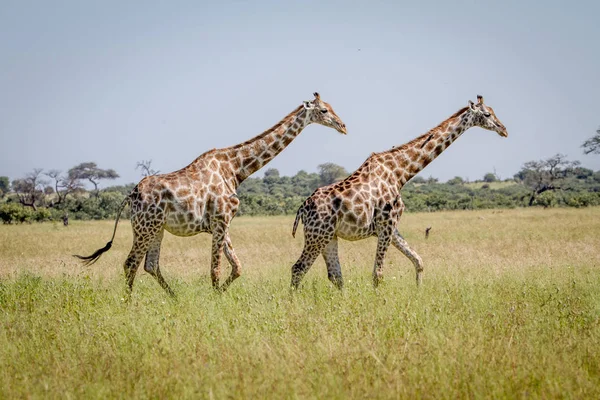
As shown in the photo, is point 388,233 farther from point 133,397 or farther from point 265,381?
point 133,397

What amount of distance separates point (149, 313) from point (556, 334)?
4801mm

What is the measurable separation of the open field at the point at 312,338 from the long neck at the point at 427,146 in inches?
74.3

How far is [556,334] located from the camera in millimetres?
6250

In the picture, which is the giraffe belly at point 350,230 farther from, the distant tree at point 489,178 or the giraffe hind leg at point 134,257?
the distant tree at point 489,178

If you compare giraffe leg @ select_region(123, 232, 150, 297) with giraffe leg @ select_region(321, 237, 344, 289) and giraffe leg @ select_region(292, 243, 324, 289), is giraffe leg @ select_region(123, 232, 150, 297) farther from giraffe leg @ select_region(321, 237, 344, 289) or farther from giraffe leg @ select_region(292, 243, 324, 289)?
giraffe leg @ select_region(321, 237, 344, 289)

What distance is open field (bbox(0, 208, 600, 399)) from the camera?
→ 4961 mm

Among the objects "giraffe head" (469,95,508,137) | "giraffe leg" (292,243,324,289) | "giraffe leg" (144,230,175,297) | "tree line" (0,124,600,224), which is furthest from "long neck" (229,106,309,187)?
"tree line" (0,124,600,224)

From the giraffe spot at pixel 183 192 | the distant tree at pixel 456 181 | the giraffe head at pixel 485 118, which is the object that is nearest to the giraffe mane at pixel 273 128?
the giraffe spot at pixel 183 192

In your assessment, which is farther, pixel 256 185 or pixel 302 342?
pixel 256 185

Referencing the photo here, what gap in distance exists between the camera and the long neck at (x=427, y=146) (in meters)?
9.73

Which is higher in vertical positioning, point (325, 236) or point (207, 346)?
point (325, 236)

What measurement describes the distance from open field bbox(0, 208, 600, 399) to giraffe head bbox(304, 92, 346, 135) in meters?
2.61

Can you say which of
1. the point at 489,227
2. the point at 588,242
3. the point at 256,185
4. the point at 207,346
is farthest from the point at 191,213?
the point at 256,185

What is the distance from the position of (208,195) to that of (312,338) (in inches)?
142
